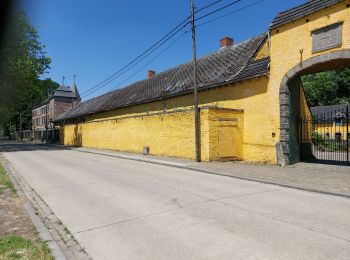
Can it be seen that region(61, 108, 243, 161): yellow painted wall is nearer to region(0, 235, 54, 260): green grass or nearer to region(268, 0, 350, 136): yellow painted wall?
region(268, 0, 350, 136): yellow painted wall

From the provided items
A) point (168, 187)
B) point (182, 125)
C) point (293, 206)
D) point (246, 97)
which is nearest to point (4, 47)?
point (182, 125)

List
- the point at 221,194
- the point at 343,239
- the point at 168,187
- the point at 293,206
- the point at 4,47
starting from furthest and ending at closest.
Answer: the point at 4,47, the point at 168,187, the point at 221,194, the point at 293,206, the point at 343,239

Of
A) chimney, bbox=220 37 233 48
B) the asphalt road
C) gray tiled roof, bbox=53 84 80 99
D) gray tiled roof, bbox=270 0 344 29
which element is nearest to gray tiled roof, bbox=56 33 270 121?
chimney, bbox=220 37 233 48

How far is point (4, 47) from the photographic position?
85.0 feet

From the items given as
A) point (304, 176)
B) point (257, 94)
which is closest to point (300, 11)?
point (257, 94)

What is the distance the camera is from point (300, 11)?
44.9ft

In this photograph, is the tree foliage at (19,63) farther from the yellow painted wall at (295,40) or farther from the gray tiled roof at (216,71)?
the yellow painted wall at (295,40)

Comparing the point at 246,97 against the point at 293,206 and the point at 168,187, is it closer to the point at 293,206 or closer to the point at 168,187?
the point at 168,187

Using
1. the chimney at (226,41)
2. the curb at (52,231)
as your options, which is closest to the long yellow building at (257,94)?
the chimney at (226,41)

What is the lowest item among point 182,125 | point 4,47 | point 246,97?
point 182,125

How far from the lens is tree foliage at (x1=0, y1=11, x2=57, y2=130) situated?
26.5 m

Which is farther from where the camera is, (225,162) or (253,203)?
(225,162)

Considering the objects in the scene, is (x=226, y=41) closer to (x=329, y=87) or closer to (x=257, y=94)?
(x=257, y=94)

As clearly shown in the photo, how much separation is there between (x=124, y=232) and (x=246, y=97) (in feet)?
41.3
